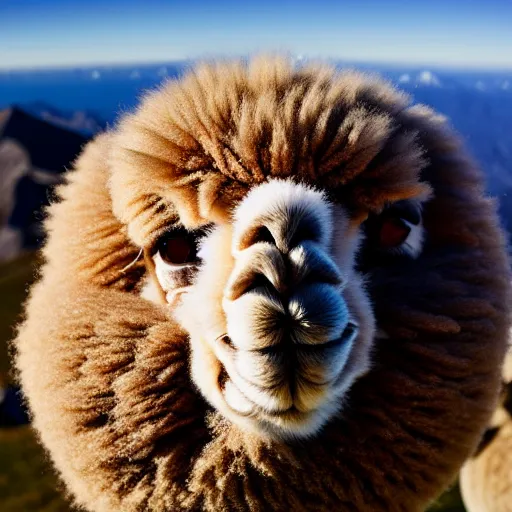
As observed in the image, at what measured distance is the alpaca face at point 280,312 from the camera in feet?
2.77

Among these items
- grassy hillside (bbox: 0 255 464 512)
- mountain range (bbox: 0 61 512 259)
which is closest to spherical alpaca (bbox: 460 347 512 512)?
mountain range (bbox: 0 61 512 259)

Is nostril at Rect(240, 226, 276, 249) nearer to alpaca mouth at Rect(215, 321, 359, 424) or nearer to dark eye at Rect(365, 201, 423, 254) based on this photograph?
alpaca mouth at Rect(215, 321, 359, 424)

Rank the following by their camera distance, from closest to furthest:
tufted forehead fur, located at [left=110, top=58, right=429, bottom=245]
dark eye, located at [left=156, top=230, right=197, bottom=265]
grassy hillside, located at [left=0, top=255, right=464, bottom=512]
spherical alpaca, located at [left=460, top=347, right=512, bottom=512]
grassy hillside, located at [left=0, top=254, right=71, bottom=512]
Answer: tufted forehead fur, located at [left=110, top=58, right=429, bottom=245], dark eye, located at [left=156, top=230, right=197, bottom=265], spherical alpaca, located at [left=460, top=347, right=512, bottom=512], grassy hillside, located at [left=0, top=255, right=464, bottom=512], grassy hillside, located at [left=0, top=254, right=71, bottom=512]

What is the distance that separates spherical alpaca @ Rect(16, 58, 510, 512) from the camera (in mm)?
889

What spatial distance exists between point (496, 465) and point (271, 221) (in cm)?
153

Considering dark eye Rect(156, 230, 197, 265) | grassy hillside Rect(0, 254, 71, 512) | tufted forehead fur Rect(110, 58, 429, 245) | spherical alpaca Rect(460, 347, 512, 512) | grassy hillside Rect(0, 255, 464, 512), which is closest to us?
tufted forehead fur Rect(110, 58, 429, 245)

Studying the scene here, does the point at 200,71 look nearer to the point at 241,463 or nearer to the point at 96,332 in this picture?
the point at 96,332

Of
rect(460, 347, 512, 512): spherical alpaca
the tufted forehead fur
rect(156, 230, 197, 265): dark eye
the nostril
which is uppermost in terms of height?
the tufted forehead fur

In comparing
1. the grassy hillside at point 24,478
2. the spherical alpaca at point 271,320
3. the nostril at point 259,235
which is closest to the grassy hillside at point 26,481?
the grassy hillside at point 24,478

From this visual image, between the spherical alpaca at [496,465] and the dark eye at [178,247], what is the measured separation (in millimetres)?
1253

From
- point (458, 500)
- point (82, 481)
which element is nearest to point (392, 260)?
point (82, 481)

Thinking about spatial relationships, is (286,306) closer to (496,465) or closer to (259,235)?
(259,235)

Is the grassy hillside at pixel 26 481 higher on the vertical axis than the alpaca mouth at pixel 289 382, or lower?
lower

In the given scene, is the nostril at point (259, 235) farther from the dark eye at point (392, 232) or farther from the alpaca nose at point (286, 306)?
the dark eye at point (392, 232)
